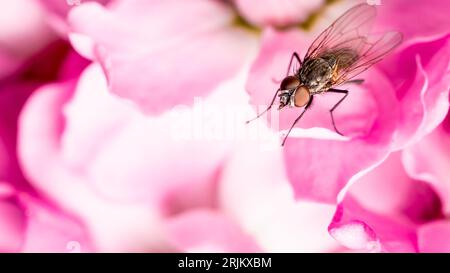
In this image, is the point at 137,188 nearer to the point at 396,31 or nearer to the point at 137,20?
the point at 137,20

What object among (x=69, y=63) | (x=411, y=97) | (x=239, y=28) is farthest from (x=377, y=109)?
(x=69, y=63)

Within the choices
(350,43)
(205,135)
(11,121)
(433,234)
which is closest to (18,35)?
(11,121)

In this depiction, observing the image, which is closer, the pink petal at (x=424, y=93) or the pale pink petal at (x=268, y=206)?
the pink petal at (x=424, y=93)

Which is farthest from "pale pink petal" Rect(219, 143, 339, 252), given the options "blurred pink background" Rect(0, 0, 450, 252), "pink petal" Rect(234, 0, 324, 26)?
"pink petal" Rect(234, 0, 324, 26)

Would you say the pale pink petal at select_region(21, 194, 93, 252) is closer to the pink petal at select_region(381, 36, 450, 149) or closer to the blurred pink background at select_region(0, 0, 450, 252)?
the blurred pink background at select_region(0, 0, 450, 252)

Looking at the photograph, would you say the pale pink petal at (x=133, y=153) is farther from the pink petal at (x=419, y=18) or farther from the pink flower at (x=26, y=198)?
the pink petal at (x=419, y=18)

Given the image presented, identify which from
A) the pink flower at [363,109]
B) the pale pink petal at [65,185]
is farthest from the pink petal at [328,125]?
the pale pink petal at [65,185]

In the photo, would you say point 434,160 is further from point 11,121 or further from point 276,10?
point 11,121
